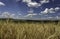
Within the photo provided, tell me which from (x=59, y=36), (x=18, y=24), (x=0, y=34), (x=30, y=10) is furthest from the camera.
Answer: (x=30, y=10)

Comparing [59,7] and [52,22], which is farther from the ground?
[59,7]

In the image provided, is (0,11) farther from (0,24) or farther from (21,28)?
(21,28)

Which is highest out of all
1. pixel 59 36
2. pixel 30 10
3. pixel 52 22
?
pixel 30 10

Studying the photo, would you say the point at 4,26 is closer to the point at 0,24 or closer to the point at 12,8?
the point at 0,24

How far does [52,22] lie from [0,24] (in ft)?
1.64

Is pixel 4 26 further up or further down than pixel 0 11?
further down

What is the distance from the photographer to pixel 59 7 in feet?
4.88

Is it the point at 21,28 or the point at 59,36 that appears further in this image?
the point at 21,28

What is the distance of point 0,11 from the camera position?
5.01ft

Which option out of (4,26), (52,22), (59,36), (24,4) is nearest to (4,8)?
(24,4)

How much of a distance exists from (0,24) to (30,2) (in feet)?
1.30

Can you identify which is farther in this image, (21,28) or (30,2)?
(30,2)

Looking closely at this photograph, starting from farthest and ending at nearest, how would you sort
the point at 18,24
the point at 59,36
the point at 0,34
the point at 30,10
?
the point at 30,10 → the point at 18,24 → the point at 0,34 → the point at 59,36

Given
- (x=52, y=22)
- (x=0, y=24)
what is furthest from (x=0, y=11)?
(x=52, y=22)
